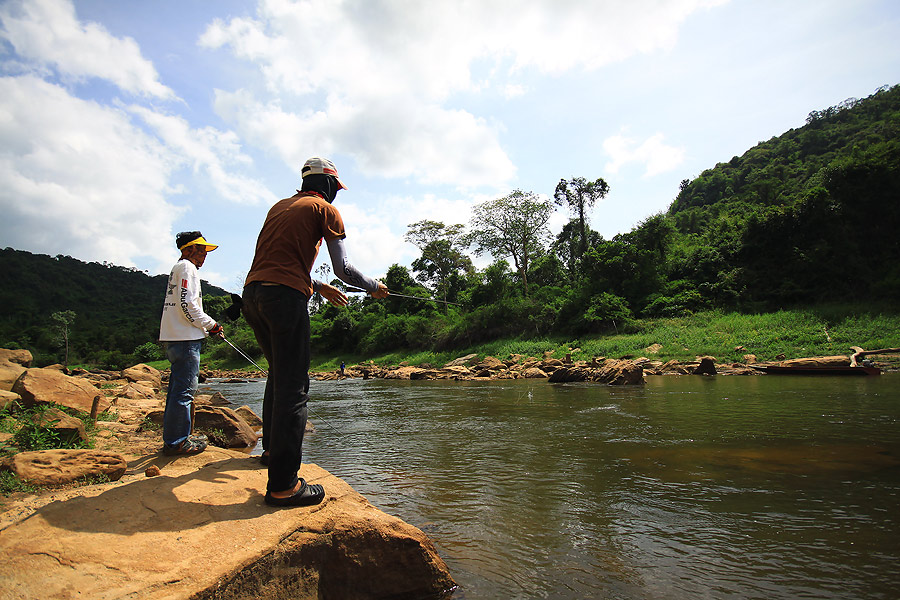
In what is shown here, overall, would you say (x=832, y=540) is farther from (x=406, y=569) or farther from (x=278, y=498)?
(x=278, y=498)

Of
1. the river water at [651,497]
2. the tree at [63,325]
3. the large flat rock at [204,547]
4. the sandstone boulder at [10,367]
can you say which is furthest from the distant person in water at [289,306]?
the tree at [63,325]

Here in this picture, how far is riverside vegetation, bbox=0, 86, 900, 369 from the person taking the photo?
2456 centimetres


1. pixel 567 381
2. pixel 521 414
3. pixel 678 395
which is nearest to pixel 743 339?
pixel 567 381

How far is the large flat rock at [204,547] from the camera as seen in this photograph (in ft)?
6.30

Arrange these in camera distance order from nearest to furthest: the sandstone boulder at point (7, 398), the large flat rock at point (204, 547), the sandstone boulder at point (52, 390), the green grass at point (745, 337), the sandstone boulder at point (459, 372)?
the large flat rock at point (204, 547) < the sandstone boulder at point (52, 390) < the sandstone boulder at point (7, 398) < the green grass at point (745, 337) < the sandstone boulder at point (459, 372)

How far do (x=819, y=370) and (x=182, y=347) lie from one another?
2004 centimetres

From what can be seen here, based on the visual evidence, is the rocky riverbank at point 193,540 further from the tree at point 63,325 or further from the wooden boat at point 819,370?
the tree at point 63,325

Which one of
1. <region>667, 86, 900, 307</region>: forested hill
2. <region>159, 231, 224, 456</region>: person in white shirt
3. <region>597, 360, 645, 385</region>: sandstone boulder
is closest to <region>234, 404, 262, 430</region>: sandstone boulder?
<region>159, 231, 224, 456</region>: person in white shirt

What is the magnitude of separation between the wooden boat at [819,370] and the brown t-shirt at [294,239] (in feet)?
63.5

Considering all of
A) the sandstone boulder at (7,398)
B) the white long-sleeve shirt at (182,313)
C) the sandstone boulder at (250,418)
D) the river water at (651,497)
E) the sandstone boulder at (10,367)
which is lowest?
the river water at (651,497)

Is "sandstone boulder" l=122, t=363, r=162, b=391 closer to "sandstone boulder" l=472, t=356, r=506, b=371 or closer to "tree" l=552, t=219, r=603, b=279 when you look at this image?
"sandstone boulder" l=472, t=356, r=506, b=371

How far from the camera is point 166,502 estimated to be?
106 inches

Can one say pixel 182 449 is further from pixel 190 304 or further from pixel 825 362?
pixel 825 362

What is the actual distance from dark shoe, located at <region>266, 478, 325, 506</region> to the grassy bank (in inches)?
899
